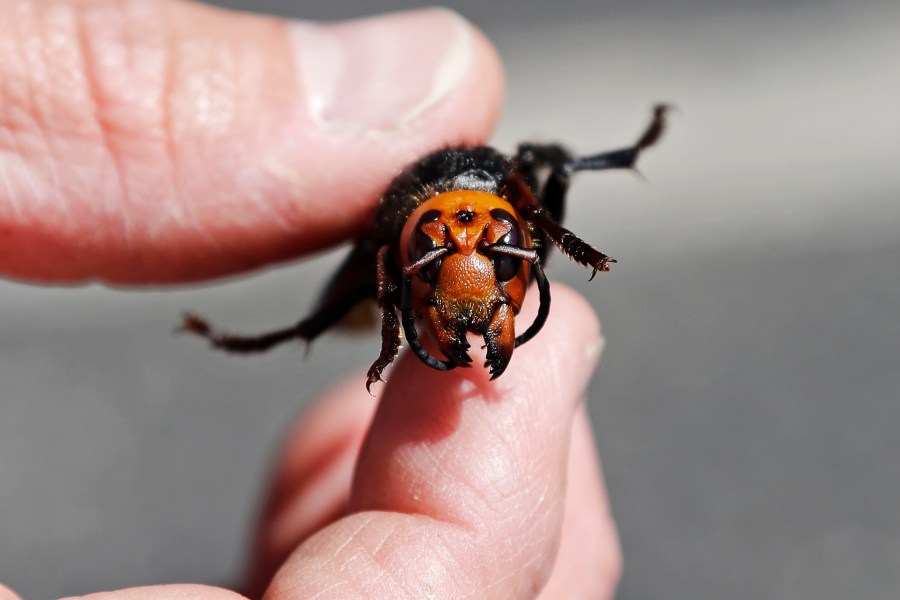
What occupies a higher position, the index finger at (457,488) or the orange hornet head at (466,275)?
the orange hornet head at (466,275)

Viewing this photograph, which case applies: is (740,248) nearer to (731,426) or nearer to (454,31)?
(731,426)

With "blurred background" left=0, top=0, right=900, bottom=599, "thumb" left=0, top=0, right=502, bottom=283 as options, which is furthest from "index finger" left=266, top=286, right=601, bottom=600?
"blurred background" left=0, top=0, right=900, bottom=599

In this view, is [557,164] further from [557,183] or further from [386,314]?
[386,314]

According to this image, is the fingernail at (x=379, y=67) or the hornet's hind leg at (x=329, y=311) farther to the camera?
the fingernail at (x=379, y=67)

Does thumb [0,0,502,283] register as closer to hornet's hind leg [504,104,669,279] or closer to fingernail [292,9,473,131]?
fingernail [292,9,473,131]

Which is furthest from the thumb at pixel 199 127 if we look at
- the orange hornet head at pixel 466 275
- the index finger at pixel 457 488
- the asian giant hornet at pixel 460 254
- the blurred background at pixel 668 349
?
the blurred background at pixel 668 349

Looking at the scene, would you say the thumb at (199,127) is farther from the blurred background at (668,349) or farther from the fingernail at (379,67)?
the blurred background at (668,349)
